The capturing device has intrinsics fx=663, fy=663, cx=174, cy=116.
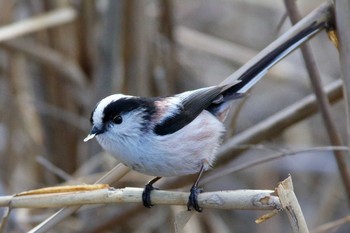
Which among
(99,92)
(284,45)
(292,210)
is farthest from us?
(99,92)

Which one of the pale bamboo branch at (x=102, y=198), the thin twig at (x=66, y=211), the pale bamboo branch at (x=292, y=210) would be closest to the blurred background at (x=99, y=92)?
the thin twig at (x=66, y=211)

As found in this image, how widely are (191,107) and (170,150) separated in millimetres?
225

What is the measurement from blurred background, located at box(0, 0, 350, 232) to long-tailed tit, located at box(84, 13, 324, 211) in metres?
0.33

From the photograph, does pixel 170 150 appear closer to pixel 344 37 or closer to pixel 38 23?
pixel 344 37

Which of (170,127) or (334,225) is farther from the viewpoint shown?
(334,225)

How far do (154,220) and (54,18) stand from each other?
1.05 meters

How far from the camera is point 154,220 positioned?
3.13 metres

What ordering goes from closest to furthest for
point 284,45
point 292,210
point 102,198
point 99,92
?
point 292,210 → point 102,198 → point 284,45 → point 99,92

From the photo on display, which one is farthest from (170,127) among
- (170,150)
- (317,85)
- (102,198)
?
(317,85)

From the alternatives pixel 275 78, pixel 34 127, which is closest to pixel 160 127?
pixel 34 127

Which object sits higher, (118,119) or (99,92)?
(99,92)

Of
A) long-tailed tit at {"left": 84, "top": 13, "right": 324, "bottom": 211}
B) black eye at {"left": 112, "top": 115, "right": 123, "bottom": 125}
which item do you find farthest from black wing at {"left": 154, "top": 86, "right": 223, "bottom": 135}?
→ black eye at {"left": 112, "top": 115, "right": 123, "bottom": 125}

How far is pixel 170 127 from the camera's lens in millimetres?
2002

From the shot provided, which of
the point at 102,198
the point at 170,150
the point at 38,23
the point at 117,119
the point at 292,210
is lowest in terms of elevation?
the point at 292,210
